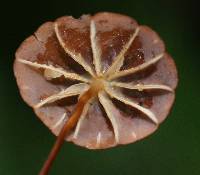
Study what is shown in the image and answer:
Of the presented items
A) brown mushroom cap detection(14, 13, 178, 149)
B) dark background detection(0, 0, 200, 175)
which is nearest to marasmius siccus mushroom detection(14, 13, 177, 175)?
brown mushroom cap detection(14, 13, 178, 149)

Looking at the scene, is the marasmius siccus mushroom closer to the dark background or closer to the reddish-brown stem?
the reddish-brown stem

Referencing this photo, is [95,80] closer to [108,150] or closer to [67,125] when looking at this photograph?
[67,125]

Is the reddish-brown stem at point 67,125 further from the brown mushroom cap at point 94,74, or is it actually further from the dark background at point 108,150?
the dark background at point 108,150

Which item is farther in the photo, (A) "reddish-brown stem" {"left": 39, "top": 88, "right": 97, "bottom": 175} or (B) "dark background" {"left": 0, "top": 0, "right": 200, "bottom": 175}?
(B) "dark background" {"left": 0, "top": 0, "right": 200, "bottom": 175}

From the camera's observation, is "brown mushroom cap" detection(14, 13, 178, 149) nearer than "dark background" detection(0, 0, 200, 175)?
Yes

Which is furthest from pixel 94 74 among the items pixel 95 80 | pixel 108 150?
pixel 108 150

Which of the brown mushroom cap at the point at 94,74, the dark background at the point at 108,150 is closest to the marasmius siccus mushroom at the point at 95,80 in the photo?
the brown mushroom cap at the point at 94,74

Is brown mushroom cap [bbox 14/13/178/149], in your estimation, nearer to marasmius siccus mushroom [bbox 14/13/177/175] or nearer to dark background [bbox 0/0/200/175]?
marasmius siccus mushroom [bbox 14/13/177/175]

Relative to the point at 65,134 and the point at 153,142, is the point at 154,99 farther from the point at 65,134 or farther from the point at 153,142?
the point at 153,142
